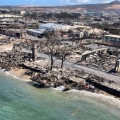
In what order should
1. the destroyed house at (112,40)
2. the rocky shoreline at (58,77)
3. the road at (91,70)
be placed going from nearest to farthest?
the rocky shoreline at (58,77) < the road at (91,70) < the destroyed house at (112,40)

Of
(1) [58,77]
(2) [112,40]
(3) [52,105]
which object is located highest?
(2) [112,40]

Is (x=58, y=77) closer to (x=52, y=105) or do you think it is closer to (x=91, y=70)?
(x=91, y=70)

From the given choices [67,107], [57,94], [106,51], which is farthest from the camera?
[106,51]

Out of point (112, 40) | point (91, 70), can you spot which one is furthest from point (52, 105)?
point (112, 40)

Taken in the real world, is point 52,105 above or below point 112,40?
below

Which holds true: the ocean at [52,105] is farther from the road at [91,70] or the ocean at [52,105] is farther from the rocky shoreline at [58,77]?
the road at [91,70]

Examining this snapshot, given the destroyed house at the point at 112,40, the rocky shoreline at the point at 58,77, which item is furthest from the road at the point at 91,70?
the destroyed house at the point at 112,40

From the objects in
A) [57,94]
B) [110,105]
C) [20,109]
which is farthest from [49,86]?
[110,105]

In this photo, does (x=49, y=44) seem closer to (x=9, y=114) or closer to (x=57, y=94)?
(x=57, y=94)
